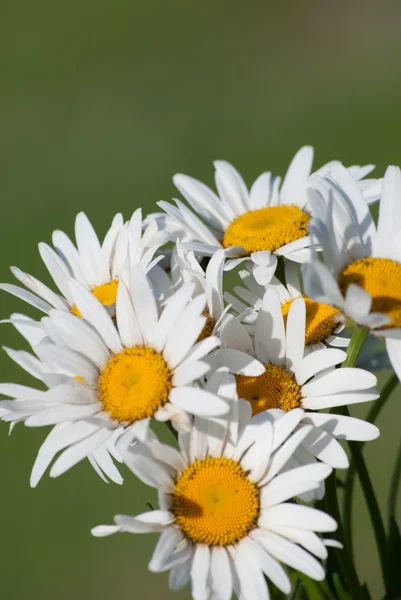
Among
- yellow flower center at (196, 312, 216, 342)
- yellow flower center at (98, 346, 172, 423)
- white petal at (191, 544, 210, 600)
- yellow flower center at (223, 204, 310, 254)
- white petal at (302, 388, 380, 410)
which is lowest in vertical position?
white petal at (191, 544, 210, 600)

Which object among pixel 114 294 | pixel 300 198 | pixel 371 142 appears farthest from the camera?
Answer: pixel 371 142

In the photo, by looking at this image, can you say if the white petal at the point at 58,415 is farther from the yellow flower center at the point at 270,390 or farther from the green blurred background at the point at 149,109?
the green blurred background at the point at 149,109

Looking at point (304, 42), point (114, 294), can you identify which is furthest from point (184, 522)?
point (304, 42)

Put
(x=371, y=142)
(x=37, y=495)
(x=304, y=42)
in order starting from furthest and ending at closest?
(x=304, y=42) → (x=371, y=142) → (x=37, y=495)

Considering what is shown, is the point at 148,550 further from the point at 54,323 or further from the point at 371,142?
the point at 371,142

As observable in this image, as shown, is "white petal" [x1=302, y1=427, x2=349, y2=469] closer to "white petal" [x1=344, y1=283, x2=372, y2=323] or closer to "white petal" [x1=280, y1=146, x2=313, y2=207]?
"white petal" [x1=344, y1=283, x2=372, y2=323]

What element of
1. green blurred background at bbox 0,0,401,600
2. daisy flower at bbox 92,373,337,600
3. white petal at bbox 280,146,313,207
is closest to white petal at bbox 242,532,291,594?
daisy flower at bbox 92,373,337,600

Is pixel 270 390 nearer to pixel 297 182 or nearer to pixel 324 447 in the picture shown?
pixel 324 447
